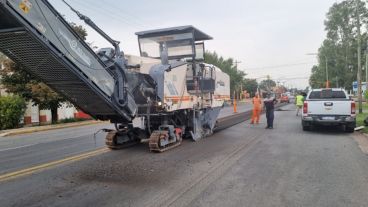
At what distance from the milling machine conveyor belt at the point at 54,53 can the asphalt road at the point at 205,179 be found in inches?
63.8

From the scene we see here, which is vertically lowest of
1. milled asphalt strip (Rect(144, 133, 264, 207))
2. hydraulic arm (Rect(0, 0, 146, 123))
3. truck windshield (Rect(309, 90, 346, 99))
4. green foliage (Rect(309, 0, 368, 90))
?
milled asphalt strip (Rect(144, 133, 264, 207))

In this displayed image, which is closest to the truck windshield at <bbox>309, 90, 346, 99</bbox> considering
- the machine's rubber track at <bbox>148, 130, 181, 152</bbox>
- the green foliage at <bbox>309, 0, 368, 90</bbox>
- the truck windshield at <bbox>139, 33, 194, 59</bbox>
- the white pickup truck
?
the white pickup truck

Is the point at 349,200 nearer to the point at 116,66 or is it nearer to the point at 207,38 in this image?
the point at 116,66

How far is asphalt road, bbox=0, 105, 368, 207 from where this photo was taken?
550 cm

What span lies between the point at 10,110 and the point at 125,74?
15817mm

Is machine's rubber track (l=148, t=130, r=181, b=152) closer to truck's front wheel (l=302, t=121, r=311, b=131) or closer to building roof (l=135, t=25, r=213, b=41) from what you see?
building roof (l=135, t=25, r=213, b=41)

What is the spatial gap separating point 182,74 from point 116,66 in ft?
9.07

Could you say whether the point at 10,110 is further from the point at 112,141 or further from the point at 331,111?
the point at 331,111

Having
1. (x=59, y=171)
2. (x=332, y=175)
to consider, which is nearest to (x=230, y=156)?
(x=332, y=175)

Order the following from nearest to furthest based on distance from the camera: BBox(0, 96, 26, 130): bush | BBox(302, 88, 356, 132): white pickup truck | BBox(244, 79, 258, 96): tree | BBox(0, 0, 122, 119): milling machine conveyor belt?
BBox(0, 0, 122, 119): milling machine conveyor belt
BBox(302, 88, 356, 132): white pickup truck
BBox(0, 96, 26, 130): bush
BBox(244, 79, 258, 96): tree

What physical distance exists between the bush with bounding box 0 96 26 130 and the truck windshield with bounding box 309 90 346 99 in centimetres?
1668

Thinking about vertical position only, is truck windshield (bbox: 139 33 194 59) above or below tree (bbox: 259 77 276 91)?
below

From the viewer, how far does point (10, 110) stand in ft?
71.3

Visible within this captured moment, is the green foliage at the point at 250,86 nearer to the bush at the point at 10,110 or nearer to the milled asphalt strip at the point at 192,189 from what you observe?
the bush at the point at 10,110
